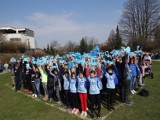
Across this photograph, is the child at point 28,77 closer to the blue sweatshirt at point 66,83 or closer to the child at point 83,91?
the blue sweatshirt at point 66,83

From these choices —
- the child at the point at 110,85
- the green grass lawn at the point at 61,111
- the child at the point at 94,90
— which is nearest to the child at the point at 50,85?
the green grass lawn at the point at 61,111

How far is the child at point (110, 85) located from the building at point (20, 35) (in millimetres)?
60148

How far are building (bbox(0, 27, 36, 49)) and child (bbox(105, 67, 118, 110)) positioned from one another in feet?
197

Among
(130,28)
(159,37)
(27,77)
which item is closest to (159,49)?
(159,37)

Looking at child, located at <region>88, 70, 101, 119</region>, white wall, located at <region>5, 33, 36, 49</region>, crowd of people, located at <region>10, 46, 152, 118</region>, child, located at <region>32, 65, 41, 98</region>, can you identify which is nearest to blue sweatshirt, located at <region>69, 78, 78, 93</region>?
crowd of people, located at <region>10, 46, 152, 118</region>

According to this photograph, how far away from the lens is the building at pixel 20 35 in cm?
6819

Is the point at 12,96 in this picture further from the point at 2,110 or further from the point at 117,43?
the point at 117,43

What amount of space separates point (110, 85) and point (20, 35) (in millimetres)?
66279

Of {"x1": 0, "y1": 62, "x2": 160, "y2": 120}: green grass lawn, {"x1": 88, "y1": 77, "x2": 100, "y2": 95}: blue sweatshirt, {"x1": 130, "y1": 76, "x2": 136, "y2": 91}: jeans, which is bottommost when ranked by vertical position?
{"x1": 0, "y1": 62, "x2": 160, "y2": 120}: green grass lawn

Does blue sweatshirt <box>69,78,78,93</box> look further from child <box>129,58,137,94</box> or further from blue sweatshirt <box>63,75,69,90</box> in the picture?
child <box>129,58,137,94</box>

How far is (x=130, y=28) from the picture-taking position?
43.1 meters

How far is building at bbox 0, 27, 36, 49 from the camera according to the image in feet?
224

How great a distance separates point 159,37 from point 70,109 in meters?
32.2

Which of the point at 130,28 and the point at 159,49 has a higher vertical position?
the point at 130,28
